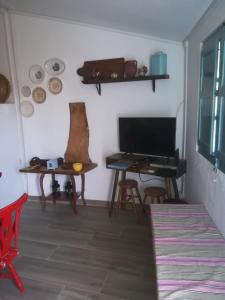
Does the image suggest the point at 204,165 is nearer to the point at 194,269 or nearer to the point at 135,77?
the point at 194,269

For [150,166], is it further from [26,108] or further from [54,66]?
[26,108]

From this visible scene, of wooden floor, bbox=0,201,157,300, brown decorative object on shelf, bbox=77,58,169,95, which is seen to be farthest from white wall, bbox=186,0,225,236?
wooden floor, bbox=0,201,157,300

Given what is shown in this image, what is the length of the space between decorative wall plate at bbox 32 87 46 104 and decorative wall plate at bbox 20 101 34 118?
13cm

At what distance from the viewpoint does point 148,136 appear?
296cm

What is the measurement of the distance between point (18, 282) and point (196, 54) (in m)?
2.61

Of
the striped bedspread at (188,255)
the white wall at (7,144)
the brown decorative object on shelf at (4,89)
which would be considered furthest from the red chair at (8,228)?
the brown decorative object on shelf at (4,89)

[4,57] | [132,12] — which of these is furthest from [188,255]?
[4,57]

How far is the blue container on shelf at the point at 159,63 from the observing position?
2799 mm

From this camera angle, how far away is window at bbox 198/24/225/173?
1657 mm

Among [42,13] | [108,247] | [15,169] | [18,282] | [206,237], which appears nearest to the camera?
[206,237]

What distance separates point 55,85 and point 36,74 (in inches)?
13.1

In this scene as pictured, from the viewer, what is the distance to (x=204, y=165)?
7.08 feet

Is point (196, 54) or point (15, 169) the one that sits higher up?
point (196, 54)

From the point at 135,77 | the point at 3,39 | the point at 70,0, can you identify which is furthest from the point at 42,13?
the point at 135,77
